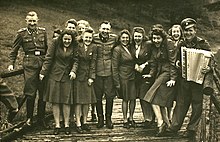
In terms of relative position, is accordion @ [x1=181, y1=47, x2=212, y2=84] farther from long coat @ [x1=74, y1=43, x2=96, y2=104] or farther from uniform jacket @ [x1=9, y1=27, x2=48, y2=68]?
uniform jacket @ [x1=9, y1=27, x2=48, y2=68]

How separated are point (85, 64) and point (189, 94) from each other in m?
1.50

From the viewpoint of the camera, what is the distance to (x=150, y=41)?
656cm

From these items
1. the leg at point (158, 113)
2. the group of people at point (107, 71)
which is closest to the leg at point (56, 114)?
the group of people at point (107, 71)

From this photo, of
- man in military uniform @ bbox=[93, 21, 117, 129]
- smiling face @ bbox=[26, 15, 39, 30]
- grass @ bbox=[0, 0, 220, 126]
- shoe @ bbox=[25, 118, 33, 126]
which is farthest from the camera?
grass @ bbox=[0, 0, 220, 126]

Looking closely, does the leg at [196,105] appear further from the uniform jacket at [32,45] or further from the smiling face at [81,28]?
the uniform jacket at [32,45]

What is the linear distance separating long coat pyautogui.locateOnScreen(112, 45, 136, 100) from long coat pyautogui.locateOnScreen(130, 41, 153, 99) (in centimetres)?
8

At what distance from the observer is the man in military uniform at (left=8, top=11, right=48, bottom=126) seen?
20.9 ft

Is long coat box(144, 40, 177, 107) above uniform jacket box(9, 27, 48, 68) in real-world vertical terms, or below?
below

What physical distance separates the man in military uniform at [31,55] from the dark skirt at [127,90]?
45.1 inches

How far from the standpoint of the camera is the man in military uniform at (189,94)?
6.24 metres

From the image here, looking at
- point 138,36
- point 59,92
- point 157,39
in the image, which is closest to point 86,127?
point 59,92

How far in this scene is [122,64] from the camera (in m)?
6.61

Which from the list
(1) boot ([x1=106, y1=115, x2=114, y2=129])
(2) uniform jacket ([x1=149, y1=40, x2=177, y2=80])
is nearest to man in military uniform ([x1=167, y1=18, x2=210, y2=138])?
(2) uniform jacket ([x1=149, y1=40, x2=177, y2=80])

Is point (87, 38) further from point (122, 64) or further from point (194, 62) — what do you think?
point (194, 62)
